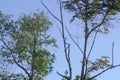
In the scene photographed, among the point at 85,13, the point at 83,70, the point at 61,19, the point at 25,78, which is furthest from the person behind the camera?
the point at 25,78

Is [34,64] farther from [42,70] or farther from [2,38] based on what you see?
[2,38]

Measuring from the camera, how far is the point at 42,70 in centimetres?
3422

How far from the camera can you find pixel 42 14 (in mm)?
35188

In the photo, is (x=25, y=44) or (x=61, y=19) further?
(x=25, y=44)

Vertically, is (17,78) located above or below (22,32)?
below

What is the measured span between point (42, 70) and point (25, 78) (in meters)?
1.30

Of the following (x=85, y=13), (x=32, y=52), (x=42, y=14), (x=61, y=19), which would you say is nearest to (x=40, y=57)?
(x=32, y=52)

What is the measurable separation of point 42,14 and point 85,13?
12461 millimetres

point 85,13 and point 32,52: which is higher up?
point 85,13

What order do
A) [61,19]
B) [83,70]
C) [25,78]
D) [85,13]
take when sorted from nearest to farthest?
[61,19] → [83,70] → [85,13] → [25,78]

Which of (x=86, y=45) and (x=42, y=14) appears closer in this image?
(x=86, y=45)

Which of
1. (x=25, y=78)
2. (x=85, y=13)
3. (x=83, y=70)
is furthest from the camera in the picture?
(x=25, y=78)

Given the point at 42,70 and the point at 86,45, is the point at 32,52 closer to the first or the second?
the point at 42,70

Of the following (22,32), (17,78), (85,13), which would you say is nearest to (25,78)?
(17,78)
